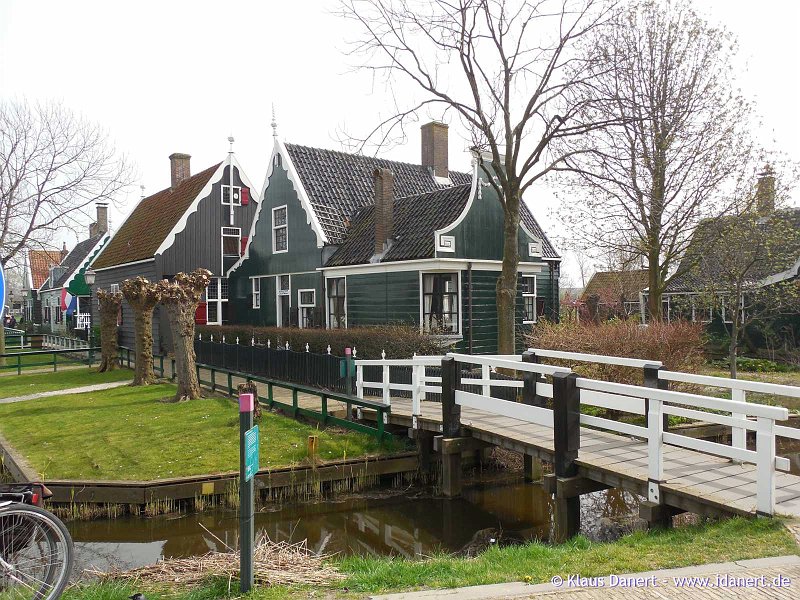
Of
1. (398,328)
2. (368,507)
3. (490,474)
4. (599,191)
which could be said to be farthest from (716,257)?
(368,507)

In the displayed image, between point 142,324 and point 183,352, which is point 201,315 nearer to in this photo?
point 142,324

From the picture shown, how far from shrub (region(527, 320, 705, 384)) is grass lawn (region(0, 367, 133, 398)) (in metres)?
13.8

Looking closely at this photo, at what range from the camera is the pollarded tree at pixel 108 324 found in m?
21.9

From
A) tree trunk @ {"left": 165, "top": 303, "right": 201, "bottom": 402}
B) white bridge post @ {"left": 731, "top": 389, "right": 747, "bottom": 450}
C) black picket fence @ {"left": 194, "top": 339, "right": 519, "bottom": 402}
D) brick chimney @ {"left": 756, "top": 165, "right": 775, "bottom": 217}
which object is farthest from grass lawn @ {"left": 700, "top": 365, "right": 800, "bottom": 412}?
tree trunk @ {"left": 165, "top": 303, "right": 201, "bottom": 402}

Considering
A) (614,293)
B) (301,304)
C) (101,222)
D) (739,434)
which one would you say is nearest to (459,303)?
(301,304)

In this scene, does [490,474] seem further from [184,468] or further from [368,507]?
[184,468]

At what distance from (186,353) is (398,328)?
526 cm

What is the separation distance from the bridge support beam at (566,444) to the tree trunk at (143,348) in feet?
45.3

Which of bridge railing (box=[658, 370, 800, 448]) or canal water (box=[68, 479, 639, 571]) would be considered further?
canal water (box=[68, 479, 639, 571])

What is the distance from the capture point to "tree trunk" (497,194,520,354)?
15664mm

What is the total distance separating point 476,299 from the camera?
736 inches

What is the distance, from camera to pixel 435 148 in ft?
86.2

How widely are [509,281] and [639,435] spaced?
8408mm

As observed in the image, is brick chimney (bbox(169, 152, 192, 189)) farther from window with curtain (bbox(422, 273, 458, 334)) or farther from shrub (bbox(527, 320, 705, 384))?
shrub (bbox(527, 320, 705, 384))
